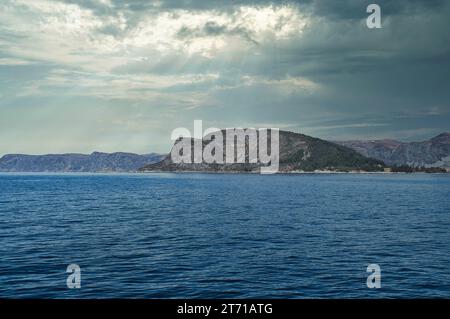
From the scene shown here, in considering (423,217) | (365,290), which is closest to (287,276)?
(365,290)

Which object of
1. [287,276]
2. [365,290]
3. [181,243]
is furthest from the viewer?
[181,243]

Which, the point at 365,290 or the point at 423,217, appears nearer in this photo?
the point at 365,290

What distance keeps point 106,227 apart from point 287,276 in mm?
40412

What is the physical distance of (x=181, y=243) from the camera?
49.6 metres

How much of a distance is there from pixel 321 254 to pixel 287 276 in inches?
432

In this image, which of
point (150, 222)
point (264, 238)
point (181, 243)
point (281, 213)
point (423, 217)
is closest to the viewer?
point (181, 243)

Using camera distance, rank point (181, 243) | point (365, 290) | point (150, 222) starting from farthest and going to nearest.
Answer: point (150, 222), point (181, 243), point (365, 290)
